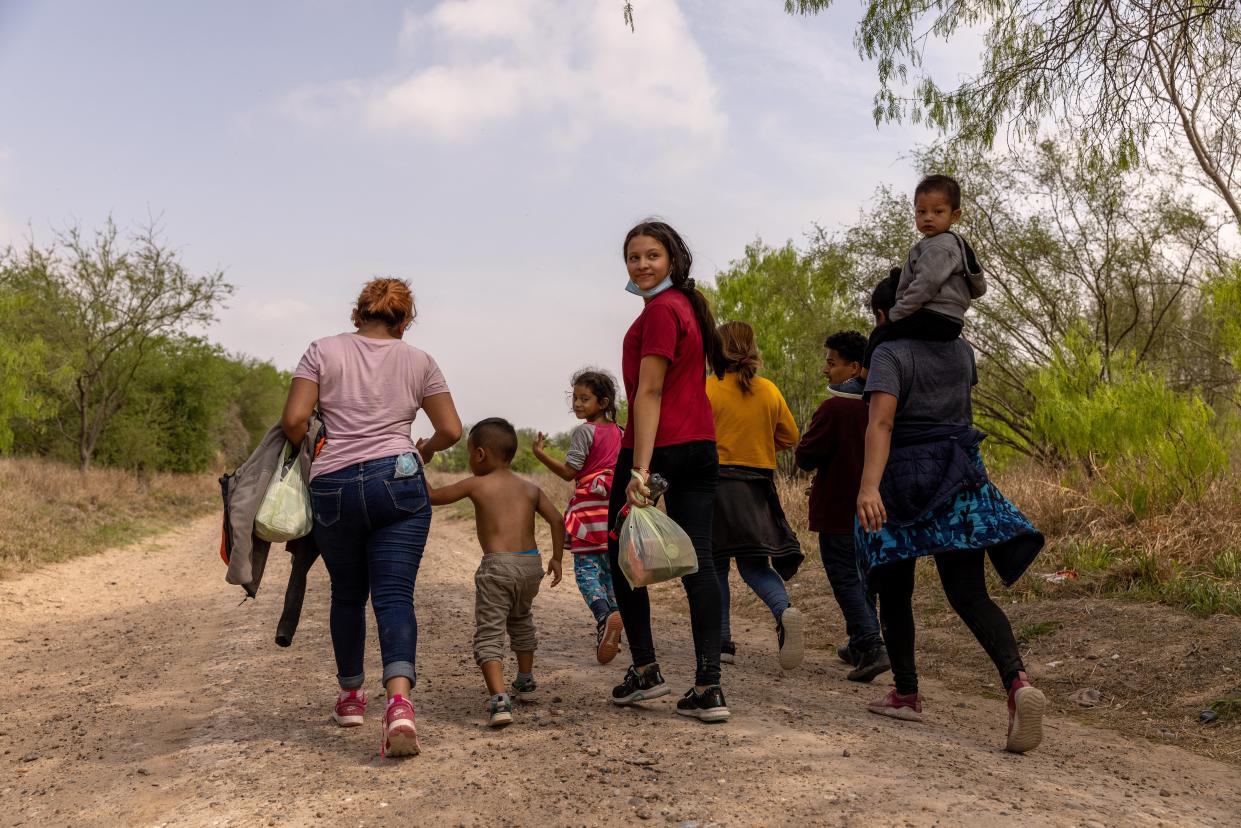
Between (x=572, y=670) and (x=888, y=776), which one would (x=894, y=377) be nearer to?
(x=888, y=776)

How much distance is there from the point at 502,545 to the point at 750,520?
5.65 ft

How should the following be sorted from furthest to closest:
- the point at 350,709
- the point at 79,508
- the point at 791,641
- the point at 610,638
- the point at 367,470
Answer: the point at 79,508 → the point at 791,641 → the point at 610,638 → the point at 350,709 → the point at 367,470

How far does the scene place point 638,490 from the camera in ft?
12.9

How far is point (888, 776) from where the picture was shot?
134 inches

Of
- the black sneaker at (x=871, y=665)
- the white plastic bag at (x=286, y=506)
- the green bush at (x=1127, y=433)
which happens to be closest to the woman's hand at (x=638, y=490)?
the white plastic bag at (x=286, y=506)

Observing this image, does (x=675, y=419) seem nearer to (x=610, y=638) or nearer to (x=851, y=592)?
(x=610, y=638)

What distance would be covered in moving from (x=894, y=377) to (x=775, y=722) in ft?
5.11

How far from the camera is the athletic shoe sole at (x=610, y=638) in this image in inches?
203

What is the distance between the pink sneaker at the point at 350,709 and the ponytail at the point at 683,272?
2.17 meters

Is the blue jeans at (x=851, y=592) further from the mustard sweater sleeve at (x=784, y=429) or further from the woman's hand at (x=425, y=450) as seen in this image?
the woman's hand at (x=425, y=450)

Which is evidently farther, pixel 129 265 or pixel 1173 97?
pixel 129 265

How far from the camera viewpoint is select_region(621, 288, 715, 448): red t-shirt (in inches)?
160

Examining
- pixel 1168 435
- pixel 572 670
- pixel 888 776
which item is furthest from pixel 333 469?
pixel 1168 435

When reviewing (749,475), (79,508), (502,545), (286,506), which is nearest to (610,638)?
(502,545)
